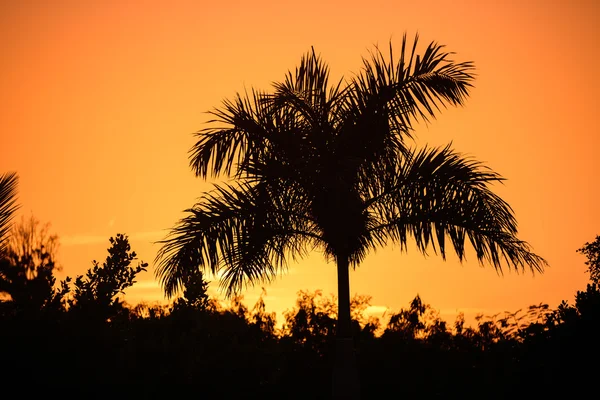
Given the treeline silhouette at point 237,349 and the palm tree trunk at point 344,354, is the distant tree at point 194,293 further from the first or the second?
the palm tree trunk at point 344,354

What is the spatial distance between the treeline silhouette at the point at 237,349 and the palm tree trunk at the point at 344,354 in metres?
2.84

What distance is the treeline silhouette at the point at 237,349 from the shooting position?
914cm

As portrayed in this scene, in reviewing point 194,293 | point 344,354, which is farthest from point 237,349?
point 344,354

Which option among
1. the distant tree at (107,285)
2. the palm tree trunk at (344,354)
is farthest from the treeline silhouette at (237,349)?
the palm tree trunk at (344,354)

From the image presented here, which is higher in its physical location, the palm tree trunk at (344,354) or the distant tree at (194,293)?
the distant tree at (194,293)

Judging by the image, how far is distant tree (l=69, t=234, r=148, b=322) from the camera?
9547 millimetres

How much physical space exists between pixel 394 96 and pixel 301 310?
9.92m

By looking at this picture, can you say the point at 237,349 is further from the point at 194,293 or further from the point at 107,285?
the point at 107,285

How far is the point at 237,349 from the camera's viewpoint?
14219 mm

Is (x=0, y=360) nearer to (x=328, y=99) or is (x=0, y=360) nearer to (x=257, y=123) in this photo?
(x=257, y=123)

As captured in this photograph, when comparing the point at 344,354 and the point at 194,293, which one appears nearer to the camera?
the point at 344,354

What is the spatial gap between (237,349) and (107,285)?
4.94 meters

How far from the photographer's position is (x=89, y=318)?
948cm

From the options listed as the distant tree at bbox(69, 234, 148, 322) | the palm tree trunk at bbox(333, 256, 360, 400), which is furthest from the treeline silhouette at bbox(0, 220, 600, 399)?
the palm tree trunk at bbox(333, 256, 360, 400)
